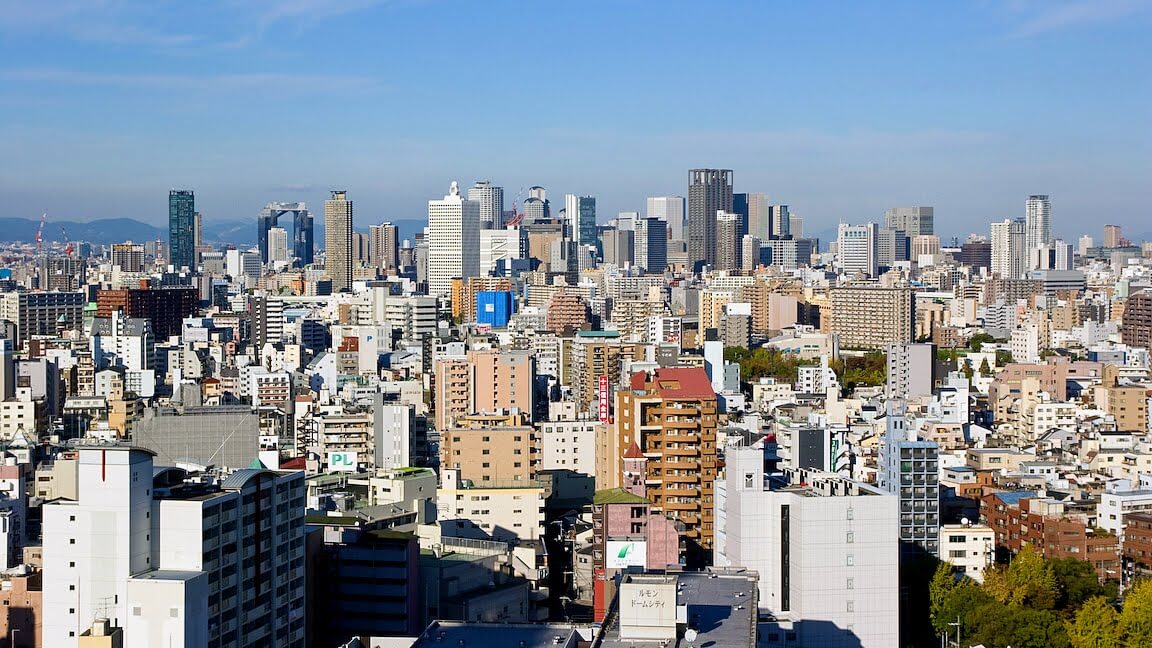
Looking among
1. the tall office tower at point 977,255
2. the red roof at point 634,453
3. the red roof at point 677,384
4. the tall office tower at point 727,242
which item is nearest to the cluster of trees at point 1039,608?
the red roof at point 634,453

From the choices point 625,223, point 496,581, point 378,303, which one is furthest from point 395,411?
point 625,223

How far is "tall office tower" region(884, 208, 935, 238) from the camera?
8919 cm

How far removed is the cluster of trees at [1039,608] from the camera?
12.9 m

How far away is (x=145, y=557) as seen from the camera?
9.66m

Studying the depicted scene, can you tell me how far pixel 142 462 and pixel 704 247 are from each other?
73652mm

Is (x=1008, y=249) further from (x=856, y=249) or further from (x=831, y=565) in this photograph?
(x=831, y=565)

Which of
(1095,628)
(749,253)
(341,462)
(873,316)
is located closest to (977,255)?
(749,253)

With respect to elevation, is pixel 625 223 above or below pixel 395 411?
above

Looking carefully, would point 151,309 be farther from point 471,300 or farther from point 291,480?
point 291,480

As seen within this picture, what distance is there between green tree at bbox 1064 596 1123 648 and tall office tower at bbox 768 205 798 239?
77.5 metres

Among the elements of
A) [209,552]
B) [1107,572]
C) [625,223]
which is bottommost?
[1107,572]

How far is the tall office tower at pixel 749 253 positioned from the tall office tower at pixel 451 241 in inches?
634

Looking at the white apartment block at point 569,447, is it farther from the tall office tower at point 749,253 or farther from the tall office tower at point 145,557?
the tall office tower at point 749,253

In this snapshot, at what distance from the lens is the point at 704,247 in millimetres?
82688
